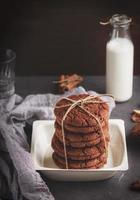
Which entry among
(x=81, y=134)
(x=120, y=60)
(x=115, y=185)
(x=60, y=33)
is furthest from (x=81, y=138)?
(x=60, y=33)

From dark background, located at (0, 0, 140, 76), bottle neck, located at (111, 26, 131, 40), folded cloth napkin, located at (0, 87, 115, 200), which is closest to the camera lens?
folded cloth napkin, located at (0, 87, 115, 200)

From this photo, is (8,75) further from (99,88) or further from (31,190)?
(31,190)

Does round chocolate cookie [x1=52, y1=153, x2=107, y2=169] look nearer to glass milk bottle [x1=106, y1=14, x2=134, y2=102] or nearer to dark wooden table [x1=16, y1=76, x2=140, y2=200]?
dark wooden table [x1=16, y1=76, x2=140, y2=200]

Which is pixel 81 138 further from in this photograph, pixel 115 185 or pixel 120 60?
pixel 120 60

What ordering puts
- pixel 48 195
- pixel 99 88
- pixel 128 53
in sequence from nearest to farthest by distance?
pixel 48 195 → pixel 128 53 → pixel 99 88

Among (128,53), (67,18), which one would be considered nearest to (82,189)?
(128,53)

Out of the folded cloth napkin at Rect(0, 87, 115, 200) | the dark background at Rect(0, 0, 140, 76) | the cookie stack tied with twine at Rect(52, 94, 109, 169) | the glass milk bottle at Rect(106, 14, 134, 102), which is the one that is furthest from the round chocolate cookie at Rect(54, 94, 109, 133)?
the dark background at Rect(0, 0, 140, 76)

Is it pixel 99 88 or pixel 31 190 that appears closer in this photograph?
pixel 31 190
